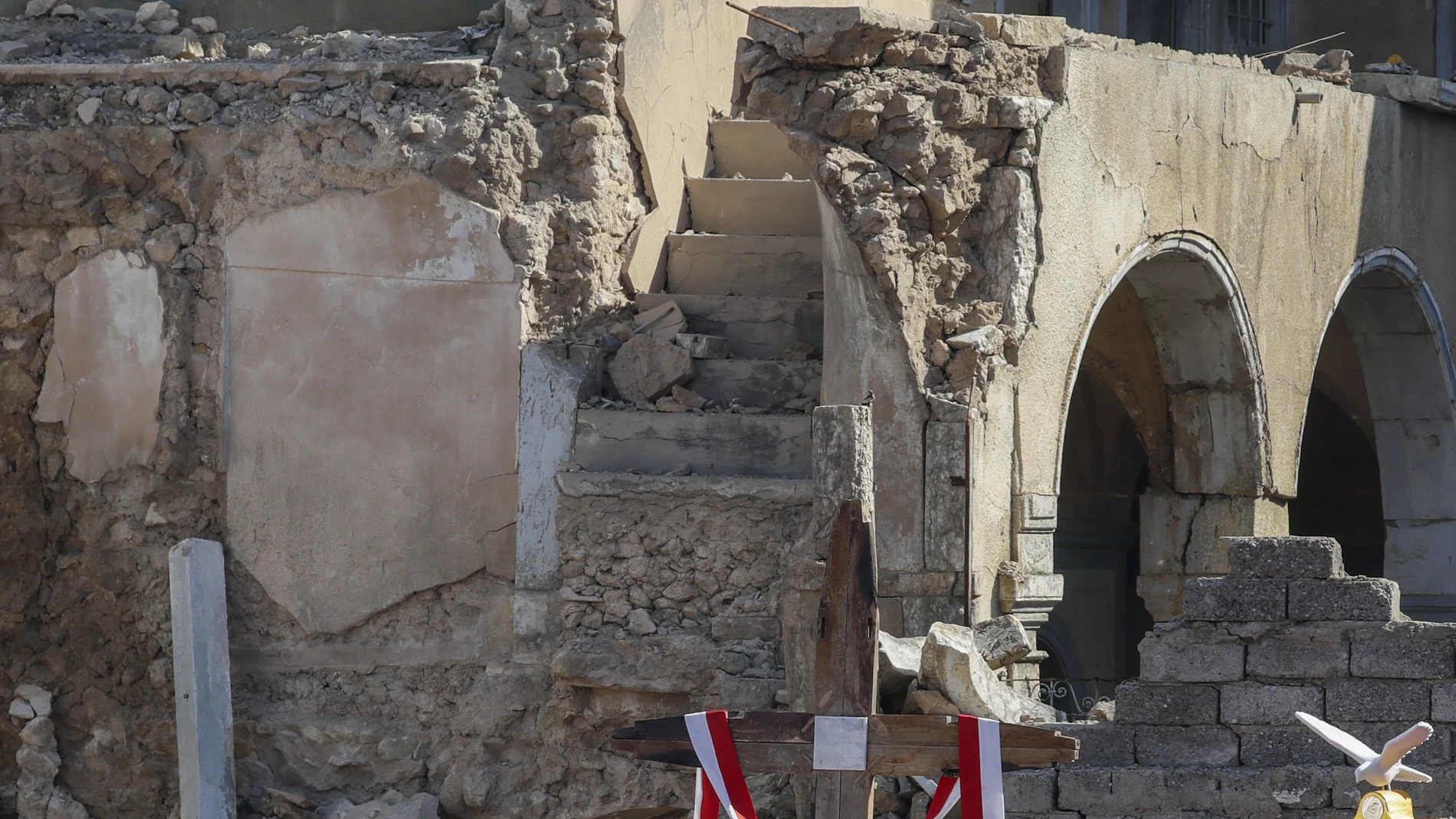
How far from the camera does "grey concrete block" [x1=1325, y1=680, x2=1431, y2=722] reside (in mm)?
7195

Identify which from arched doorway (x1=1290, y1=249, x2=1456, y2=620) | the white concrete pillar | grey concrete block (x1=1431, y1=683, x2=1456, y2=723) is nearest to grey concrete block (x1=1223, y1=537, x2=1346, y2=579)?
grey concrete block (x1=1431, y1=683, x2=1456, y2=723)

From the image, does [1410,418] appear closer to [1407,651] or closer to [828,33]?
[1407,651]

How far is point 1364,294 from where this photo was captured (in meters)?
12.2

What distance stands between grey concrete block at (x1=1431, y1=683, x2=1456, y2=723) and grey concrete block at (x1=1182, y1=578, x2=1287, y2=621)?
2.00ft

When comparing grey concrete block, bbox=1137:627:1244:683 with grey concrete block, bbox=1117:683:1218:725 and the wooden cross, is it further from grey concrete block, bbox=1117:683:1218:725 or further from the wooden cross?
the wooden cross

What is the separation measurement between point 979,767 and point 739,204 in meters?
4.50

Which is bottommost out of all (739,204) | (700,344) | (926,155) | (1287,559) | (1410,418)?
(1287,559)

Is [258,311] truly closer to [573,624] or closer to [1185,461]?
[573,624]

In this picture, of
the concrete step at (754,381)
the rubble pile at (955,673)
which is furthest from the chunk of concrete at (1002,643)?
the concrete step at (754,381)

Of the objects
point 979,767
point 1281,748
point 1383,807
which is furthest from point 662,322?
point 1383,807

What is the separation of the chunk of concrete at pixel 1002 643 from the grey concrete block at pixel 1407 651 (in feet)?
4.18

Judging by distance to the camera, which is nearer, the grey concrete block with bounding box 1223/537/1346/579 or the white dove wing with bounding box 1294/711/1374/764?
the white dove wing with bounding box 1294/711/1374/764

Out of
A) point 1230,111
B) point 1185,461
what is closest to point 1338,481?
point 1185,461

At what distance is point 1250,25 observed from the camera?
1466 cm
